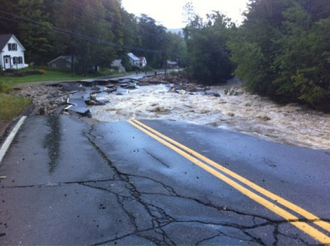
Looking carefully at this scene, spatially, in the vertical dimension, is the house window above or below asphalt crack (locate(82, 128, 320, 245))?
above

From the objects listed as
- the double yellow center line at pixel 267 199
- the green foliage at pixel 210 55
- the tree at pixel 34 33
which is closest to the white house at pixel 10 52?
the tree at pixel 34 33

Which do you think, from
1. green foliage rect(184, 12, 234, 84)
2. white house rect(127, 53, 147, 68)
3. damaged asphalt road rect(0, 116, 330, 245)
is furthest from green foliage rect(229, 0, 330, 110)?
white house rect(127, 53, 147, 68)

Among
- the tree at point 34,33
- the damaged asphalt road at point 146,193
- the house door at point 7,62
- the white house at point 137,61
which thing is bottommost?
the damaged asphalt road at point 146,193

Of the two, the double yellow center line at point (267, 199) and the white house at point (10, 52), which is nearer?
the double yellow center line at point (267, 199)

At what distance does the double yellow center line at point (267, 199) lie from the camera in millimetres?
3093

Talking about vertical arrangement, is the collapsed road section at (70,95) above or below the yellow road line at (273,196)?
below

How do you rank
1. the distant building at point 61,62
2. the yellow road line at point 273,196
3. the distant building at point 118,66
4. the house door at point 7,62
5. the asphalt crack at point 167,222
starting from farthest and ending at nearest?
the distant building at point 118,66 → the distant building at point 61,62 → the house door at point 7,62 → the yellow road line at point 273,196 → the asphalt crack at point 167,222

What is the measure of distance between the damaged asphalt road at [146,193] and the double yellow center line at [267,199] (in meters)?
0.11

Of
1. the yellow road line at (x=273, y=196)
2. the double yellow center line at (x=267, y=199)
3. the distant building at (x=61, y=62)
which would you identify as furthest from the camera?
the distant building at (x=61, y=62)

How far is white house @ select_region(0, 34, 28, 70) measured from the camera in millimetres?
48531

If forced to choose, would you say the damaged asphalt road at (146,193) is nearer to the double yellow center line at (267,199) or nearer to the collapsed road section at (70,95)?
the double yellow center line at (267,199)

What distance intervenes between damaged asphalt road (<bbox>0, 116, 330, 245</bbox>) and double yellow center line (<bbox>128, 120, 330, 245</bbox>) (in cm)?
11

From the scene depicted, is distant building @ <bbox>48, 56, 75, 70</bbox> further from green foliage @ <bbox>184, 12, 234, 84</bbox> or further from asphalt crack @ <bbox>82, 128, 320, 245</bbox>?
asphalt crack @ <bbox>82, 128, 320, 245</bbox>

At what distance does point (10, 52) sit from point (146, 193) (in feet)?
177
